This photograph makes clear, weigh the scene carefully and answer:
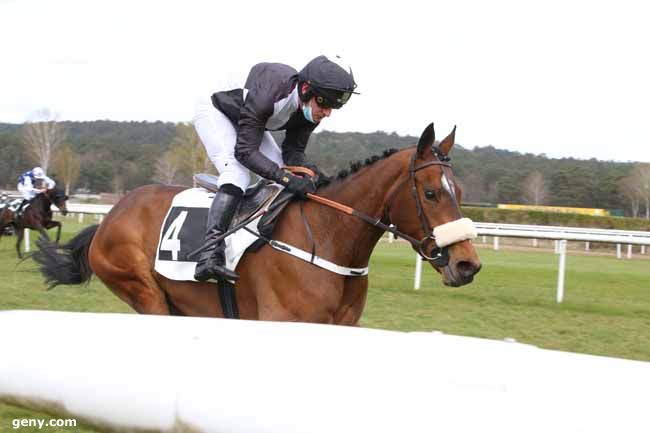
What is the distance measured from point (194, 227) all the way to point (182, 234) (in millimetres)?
90

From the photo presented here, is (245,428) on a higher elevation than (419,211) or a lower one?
lower

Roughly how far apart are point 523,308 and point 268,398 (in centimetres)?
774

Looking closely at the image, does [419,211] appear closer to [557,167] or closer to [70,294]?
[70,294]

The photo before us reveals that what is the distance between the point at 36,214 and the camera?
1366cm

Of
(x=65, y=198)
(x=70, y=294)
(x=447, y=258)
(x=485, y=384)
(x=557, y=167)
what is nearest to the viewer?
(x=485, y=384)

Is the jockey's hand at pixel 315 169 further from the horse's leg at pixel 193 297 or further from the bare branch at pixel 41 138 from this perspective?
the bare branch at pixel 41 138

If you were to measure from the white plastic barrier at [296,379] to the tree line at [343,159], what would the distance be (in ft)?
126

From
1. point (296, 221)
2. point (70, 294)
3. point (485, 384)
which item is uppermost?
point (296, 221)

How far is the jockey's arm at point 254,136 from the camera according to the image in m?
3.75

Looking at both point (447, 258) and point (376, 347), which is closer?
point (376, 347)

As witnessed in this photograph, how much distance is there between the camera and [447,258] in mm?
3449

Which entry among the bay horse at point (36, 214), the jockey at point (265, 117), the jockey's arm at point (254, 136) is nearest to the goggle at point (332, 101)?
the jockey at point (265, 117)

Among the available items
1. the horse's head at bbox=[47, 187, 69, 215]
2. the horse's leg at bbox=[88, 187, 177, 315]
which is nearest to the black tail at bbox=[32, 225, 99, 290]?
the horse's leg at bbox=[88, 187, 177, 315]

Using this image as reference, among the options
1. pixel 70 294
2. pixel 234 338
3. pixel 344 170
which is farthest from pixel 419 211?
pixel 70 294
